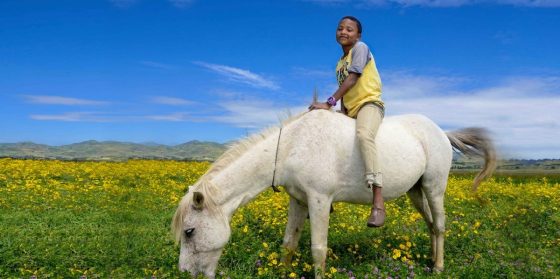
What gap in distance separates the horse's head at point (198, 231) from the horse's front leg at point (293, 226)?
112 cm

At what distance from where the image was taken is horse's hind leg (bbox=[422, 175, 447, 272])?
22.2 ft

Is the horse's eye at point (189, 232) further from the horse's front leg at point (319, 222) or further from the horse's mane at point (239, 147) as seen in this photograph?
the horse's front leg at point (319, 222)

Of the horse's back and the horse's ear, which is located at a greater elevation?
the horse's back

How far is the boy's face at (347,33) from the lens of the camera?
5934 mm

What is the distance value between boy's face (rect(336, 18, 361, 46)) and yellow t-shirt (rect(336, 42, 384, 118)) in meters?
0.15

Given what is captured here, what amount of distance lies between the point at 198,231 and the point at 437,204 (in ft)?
12.4

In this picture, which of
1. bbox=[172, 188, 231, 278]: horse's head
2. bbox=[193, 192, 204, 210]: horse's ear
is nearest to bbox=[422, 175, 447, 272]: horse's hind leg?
bbox=[172, 188, 231, 278]: horse's head

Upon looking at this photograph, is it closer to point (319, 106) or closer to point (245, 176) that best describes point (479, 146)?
point (319, 106)

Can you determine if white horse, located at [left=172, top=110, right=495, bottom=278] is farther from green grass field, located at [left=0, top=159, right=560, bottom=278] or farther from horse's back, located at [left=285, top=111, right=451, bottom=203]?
green grass field, located at [left=0, top=159, right=560, bottom=278]

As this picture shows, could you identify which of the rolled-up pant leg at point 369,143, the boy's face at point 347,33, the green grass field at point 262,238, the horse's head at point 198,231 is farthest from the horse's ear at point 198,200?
the boy's face at point 347,33

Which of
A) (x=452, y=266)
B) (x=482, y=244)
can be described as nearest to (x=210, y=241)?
(x=452, y=266)

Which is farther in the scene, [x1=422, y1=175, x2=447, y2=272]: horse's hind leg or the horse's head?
[x1=422, y1=175, x2=447, y2=272]: horse's hind leg

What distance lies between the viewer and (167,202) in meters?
12.4

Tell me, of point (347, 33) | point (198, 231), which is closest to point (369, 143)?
point (347, 33)
